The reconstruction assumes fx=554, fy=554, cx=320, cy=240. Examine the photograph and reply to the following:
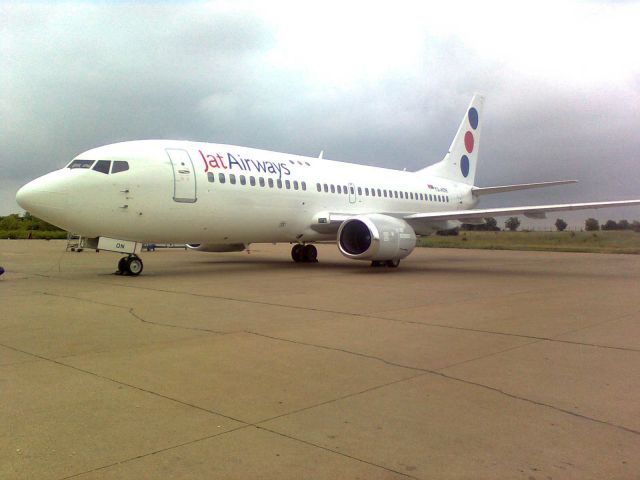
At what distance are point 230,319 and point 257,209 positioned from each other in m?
7.93

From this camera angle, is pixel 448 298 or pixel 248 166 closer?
pixel 448 298

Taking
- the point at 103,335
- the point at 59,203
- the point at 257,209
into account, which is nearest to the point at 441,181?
the point at 257,209

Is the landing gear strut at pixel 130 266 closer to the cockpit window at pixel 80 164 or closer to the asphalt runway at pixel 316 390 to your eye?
the cockpit window at pixel 80 164

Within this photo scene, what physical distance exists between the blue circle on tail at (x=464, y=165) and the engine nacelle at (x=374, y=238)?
36.3ft

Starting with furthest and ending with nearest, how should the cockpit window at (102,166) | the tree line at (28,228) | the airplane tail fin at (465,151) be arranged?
1. the tree line at (28,228)
2. the airplane tail fin at (465,151)
3. the cockpit window at (102,166)

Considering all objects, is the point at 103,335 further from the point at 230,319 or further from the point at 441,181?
the point at 441,181

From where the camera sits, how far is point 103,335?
20.5 feet

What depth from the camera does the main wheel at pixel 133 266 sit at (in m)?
13.2

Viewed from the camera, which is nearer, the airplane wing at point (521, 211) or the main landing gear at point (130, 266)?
the main landing gear at point (130, 266)

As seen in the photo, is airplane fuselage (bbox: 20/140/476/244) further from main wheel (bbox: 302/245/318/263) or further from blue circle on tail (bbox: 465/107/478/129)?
blue circle on tail (bbox: 465/107/478/129)

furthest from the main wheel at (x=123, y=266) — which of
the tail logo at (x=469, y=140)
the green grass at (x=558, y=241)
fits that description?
the green grass at (x=558, y=241)

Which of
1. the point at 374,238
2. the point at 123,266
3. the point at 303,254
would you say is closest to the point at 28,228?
the point at 303,254

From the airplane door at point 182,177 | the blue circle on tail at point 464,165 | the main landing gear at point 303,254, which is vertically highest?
the blue circle on tail at point 464,165

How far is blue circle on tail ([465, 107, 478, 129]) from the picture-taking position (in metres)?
25.8
